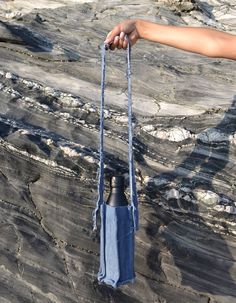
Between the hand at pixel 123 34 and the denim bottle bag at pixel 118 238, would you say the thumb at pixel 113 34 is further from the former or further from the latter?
the denim bottle bag at pixel 118 238

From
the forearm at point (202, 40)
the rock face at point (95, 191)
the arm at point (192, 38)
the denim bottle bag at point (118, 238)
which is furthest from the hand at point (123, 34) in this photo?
the rock face at point (95, 191)

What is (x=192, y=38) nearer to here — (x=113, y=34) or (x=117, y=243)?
(x=113, y=34)

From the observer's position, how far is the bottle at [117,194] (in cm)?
415

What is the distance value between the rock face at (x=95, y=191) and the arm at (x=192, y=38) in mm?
1482

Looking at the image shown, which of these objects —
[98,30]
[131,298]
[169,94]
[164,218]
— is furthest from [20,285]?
[98,30]

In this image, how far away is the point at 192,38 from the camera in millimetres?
4133

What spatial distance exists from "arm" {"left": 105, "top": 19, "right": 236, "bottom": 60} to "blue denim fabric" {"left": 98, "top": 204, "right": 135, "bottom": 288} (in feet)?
4.54

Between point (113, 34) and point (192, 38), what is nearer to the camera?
point (192, 38)

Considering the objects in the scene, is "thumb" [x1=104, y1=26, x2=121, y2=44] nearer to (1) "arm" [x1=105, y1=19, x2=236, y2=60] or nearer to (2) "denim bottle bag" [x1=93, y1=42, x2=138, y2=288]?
(1) "arm" [x1=105, y1=19, x2=236, y2=60]

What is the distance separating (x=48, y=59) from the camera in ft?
23.6

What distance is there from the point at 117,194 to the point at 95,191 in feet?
3.63

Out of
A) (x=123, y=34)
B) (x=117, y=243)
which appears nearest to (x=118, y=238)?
(x=117, y=243)

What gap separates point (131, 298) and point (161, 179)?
4.07 ft

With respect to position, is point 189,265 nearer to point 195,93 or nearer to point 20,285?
point 20,285
